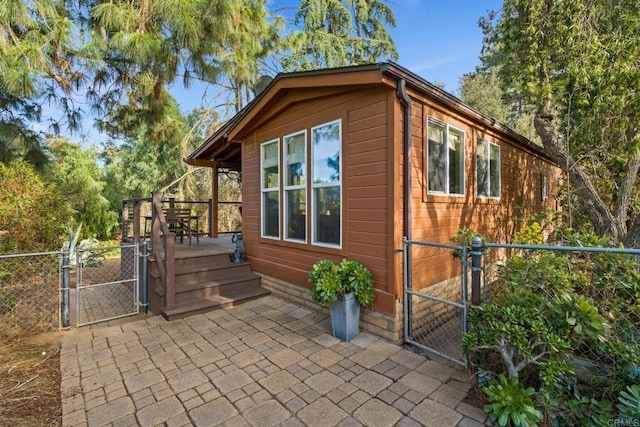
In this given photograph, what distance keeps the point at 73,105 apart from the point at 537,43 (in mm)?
8638

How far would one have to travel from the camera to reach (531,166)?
7309 millimetres

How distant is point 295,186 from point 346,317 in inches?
83.7

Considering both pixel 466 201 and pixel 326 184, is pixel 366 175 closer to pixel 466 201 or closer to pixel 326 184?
pixel 326 184

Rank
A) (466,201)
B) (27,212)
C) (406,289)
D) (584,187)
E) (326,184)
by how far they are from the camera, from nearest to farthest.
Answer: (406,289) → (326,184) → (466,201) → (27,212) → (584,187)

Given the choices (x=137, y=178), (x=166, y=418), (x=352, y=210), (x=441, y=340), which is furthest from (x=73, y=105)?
(x=137, y=178)

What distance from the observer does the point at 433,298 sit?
296cm

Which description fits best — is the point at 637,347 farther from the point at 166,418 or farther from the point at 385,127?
the point at 166,418

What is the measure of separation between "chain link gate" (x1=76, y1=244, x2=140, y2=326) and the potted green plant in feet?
8.69

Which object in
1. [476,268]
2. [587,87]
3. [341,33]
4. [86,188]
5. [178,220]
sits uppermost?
[341,33]

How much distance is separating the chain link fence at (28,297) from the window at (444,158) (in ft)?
15.7

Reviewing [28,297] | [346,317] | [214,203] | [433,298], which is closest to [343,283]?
[346,317]

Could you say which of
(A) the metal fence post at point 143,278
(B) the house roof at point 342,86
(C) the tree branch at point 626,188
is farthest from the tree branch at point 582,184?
(A) the metal fence post at point 143,278

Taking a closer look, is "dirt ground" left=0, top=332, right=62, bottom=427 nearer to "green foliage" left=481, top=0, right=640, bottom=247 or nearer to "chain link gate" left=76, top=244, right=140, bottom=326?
"chain link gate" left=76, top=244, right=140, bottom=326

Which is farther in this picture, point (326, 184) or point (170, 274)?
point (170, 274)
